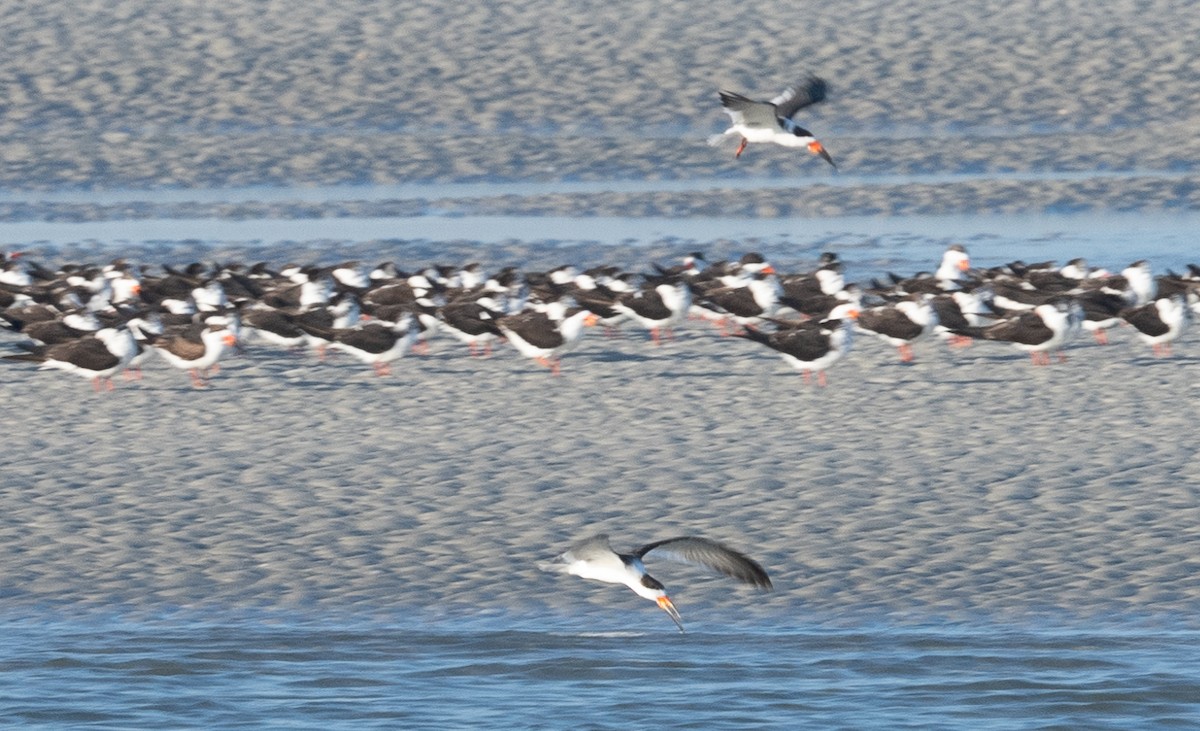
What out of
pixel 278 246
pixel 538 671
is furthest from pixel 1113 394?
pixel 278 246

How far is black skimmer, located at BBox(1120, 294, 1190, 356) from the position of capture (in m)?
16.4

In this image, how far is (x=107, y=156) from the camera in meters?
30.6

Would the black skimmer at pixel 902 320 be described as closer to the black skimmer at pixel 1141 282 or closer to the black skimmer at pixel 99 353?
the black skimmer at pixel 1141 282

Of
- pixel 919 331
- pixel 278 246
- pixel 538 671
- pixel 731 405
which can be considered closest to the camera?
pixel 538 671

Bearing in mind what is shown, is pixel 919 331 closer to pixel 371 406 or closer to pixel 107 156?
pixel 371 406

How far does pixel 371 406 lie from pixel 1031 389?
15.0 feet

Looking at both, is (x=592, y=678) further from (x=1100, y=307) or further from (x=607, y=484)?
(x=1100, y=307)

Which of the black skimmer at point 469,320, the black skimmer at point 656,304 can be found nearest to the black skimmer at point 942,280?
the black skimmer at point 656,304

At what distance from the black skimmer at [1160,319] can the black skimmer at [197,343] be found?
264 inches

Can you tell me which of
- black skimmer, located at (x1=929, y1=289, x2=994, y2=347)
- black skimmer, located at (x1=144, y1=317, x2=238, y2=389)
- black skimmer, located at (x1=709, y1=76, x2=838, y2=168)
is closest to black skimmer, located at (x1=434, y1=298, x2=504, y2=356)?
black skimmer, located at (x1=144, y1=317, x2=238, y2=389)

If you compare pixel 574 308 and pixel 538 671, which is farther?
pixel 574 308

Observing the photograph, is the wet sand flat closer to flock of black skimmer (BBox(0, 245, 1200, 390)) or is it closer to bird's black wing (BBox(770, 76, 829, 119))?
flock of black skimmer (BBox(0, 245, 1200, 390))

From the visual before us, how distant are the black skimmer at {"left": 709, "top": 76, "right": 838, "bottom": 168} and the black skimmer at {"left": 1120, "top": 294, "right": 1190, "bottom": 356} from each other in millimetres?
2674

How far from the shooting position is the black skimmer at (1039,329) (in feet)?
52.5
